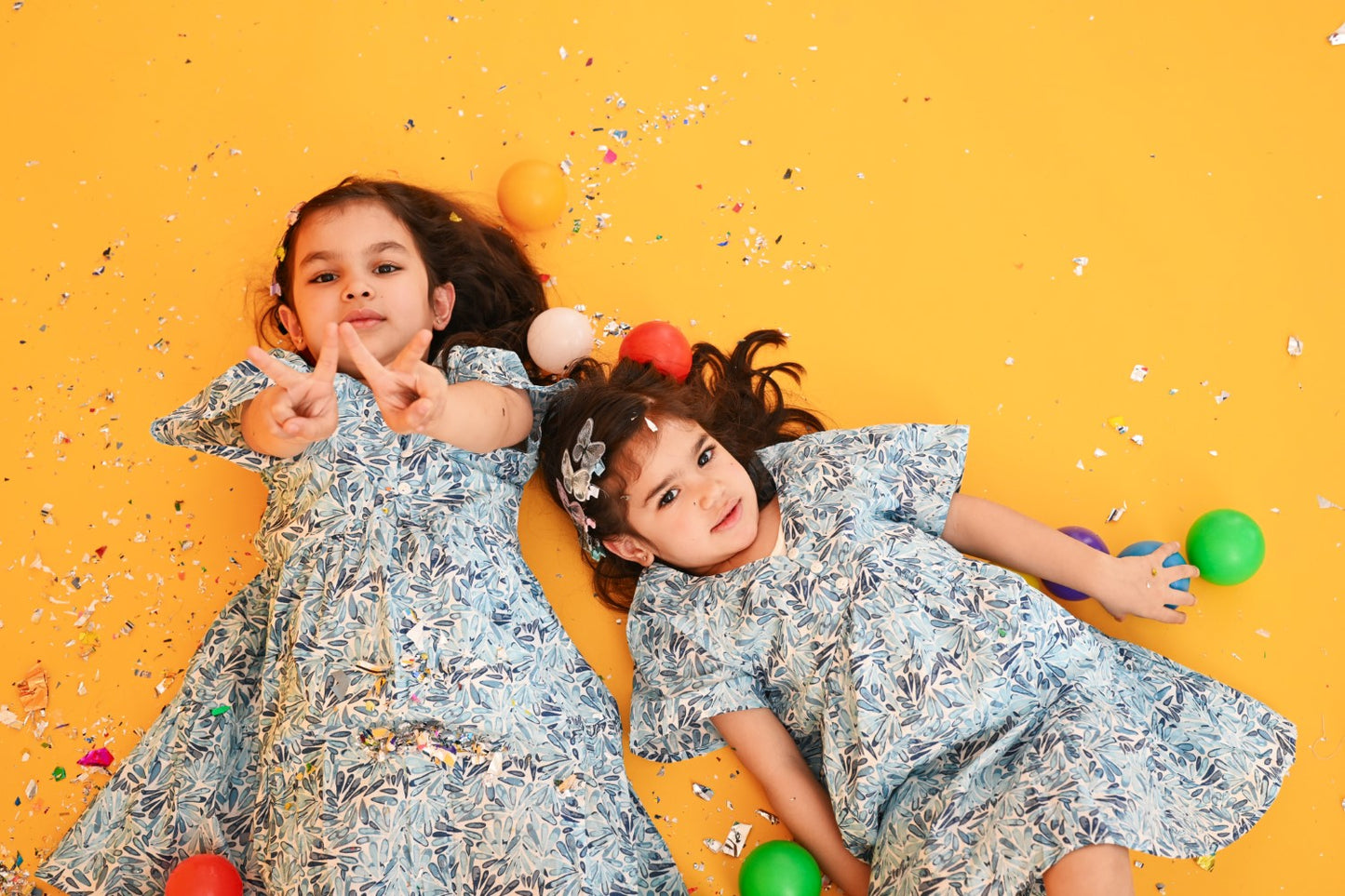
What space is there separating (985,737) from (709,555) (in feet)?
1.57

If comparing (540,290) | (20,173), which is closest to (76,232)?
(20,173)

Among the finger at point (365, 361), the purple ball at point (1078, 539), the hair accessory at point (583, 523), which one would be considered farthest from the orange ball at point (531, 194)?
the purple ball at point (1078, 539)

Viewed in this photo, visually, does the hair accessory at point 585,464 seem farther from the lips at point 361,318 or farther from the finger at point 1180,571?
the finger at point 1180,571

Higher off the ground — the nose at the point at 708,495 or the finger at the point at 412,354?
the finger at the point at 412,354

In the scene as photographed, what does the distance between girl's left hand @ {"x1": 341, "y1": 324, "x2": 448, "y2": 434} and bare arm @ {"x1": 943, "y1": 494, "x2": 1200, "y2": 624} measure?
840mm

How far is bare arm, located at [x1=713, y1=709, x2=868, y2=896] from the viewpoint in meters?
1.54

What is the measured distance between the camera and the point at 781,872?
1.50 meters

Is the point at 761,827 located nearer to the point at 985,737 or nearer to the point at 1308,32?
the point at 985,737

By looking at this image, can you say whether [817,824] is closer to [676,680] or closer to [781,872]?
[781,872]

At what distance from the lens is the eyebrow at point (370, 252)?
1669 millimetres

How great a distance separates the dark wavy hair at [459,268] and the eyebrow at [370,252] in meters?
0.07

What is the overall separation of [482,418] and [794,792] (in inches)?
29.2

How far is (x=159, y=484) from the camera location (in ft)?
6.04

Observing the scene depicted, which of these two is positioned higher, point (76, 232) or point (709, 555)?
point (76, 232)
